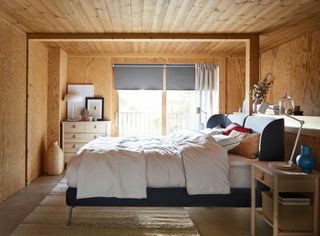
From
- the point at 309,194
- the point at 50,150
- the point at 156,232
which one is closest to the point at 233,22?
the point at 309,194

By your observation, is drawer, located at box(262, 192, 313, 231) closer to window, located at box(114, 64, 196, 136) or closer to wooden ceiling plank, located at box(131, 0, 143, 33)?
wooden ceiling plank, located at box(131, 0, 143, 33)

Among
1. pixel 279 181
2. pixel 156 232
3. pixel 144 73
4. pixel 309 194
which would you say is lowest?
pixel 156 232

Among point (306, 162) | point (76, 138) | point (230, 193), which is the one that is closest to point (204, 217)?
point (230, 193)

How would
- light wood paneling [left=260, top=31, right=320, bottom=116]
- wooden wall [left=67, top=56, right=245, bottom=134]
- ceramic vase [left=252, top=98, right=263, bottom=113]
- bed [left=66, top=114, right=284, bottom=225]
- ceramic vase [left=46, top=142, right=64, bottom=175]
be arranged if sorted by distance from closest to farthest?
1. bed [left=66, top=114, right=284, bottom=225]
2. ceramic vase [left=252, top=98, right=263, bottom=113]
3. light wood paneling [left=260, top=31, right=320, bottom=116]
4. ceramic vase [left=46, top=142, right=64, bottom=175]
5. wooden wall [left=67, top=56, right=245, bottom=134]

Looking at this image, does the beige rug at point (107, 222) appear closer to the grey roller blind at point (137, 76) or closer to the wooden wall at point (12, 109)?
the wooden wall at point (12, 109)

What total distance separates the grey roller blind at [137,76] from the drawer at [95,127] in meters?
1.09

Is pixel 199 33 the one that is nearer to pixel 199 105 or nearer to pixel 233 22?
pixel 233 22

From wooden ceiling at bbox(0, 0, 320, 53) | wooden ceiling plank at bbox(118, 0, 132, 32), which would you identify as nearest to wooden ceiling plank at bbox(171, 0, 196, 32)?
wooden ceiling at bbox(0, 0, 320, 53)

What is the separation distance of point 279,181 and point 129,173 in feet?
4.68

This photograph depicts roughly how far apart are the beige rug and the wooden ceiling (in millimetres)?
2408

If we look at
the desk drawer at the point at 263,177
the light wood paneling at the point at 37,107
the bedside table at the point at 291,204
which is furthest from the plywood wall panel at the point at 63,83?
the bedside table at the point at 291,204

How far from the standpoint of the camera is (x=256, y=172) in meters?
2.99

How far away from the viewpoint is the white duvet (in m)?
3.13

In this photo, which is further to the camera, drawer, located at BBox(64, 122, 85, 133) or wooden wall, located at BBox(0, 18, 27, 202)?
drawer, located at BBox(64, 122, 85, 133)
